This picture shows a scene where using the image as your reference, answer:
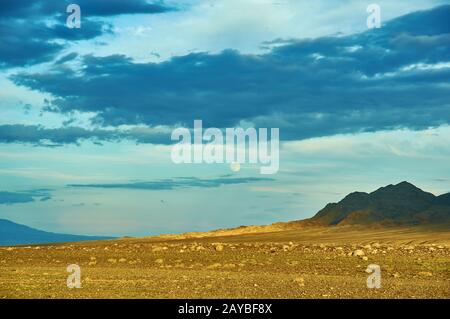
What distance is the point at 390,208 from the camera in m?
77.4

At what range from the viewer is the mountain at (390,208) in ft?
237

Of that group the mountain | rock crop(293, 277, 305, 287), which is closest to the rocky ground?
rock crop(293, 277, 305, 287)

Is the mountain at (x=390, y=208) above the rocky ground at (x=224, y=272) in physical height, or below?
above

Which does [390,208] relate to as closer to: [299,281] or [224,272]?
[224,272]

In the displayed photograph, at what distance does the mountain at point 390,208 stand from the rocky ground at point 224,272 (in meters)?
32.5

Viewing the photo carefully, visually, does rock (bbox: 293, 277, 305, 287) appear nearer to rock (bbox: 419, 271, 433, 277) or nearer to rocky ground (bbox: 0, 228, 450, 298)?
rocky ground (bbox: 0, 228, 450, 298)

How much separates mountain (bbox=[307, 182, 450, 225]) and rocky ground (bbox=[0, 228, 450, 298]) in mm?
32476

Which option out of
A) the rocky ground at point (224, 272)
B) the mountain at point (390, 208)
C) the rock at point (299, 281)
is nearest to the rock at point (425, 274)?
the rocky ground at point (224, 272)

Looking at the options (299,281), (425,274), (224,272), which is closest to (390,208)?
(425,274)

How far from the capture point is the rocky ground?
21.5 m

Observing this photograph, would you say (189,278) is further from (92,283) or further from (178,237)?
(178,237)

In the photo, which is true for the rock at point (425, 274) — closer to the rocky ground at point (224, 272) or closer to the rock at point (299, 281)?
the rocky ground at point (224, 272)

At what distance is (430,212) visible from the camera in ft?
238
